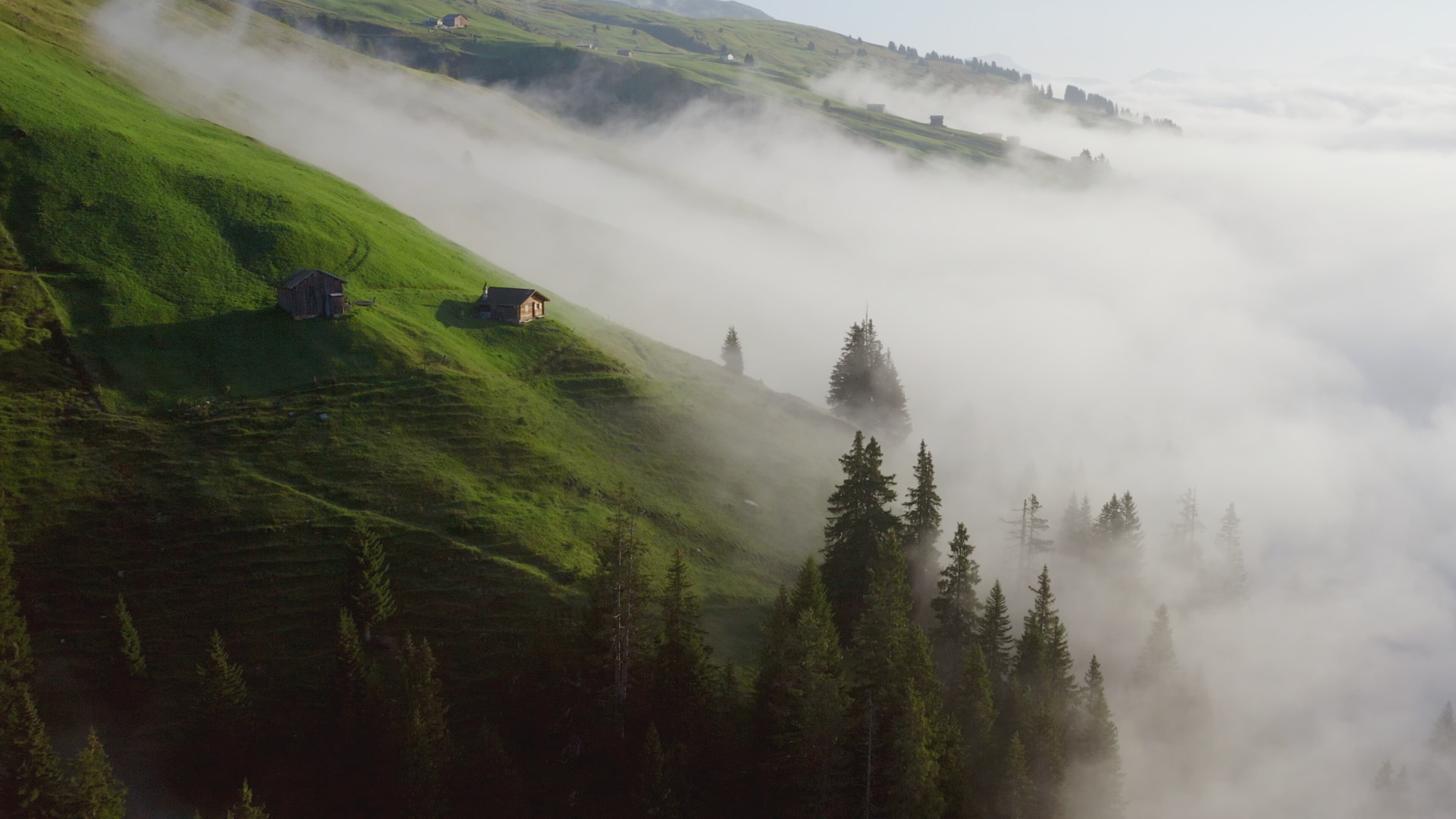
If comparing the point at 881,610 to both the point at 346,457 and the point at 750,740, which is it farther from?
the point at 346,457

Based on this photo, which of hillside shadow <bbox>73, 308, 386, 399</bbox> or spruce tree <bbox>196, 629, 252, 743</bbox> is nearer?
spruce tree <bbox>196, 629, 252, 743</bbox>

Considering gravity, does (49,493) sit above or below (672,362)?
below

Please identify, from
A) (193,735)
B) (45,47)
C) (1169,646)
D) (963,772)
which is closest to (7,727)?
(193,735)

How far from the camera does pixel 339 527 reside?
62875 mm

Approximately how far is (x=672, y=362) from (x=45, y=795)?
241 ft

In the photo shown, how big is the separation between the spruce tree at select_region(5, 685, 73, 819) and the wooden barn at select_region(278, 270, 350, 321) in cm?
4726

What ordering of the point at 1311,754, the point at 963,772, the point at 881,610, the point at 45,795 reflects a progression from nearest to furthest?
1. the point at 45,795
2. the point at 881,610
3. the point at 963,772
4. the point at 1311,754

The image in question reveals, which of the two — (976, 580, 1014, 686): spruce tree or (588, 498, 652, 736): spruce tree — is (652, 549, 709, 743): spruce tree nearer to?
(588, 498, 652, 736): spruce tree

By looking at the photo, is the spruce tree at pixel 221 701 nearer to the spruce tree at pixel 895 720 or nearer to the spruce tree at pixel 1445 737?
the spruce tree at pixel 895 720

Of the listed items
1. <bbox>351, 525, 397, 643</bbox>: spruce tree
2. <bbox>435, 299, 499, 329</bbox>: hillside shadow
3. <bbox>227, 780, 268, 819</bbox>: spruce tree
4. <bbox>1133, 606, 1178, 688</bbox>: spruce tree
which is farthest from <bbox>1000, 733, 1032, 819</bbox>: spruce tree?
<bbox>435, 299, 499, 329</bbox>: hillside shadow

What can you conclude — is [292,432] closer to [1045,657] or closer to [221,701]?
[221,701]

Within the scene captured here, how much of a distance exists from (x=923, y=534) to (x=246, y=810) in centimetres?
4615

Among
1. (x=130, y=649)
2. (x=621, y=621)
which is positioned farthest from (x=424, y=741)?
(x=130, y=649)

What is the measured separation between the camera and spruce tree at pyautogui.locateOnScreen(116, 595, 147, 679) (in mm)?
51406
